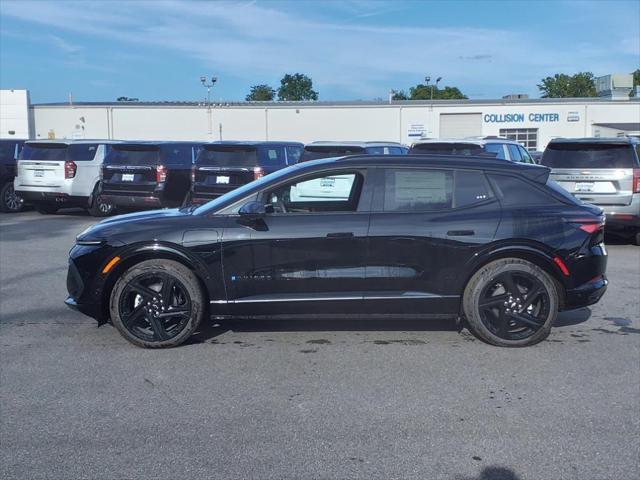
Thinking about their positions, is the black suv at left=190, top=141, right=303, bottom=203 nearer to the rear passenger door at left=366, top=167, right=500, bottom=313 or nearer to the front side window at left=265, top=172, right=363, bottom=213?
the front side window at left=265, top=172, right=363, bottom=213

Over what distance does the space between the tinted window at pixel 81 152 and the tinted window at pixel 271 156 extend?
15.8 feet

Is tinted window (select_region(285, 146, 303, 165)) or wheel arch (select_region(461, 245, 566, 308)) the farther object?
tinted window (select_region(285, 146, 303, 165))

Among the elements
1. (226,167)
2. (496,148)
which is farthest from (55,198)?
(496,148)

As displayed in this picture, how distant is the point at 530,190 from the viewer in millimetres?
6195

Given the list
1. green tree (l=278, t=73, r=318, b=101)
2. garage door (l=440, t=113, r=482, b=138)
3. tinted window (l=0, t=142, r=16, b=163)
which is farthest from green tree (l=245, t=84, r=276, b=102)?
tinted window (l=0, t=142, r=16, b=163)

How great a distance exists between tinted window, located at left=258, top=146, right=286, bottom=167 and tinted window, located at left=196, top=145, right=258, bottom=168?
157mm

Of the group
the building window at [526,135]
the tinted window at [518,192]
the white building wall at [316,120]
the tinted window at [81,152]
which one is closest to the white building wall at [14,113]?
the white building wall at [316,120]

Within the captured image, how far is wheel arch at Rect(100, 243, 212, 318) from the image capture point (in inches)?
233

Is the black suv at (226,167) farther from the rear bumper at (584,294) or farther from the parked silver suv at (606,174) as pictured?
the rear bumper at (584,294)

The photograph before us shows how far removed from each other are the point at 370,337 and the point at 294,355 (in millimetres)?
895

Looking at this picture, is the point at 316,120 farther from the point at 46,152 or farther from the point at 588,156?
the point at 588,156

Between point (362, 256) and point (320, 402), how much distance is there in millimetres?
1558

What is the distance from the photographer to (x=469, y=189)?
6156mm

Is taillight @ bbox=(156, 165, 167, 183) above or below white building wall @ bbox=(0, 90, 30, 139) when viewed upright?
below
